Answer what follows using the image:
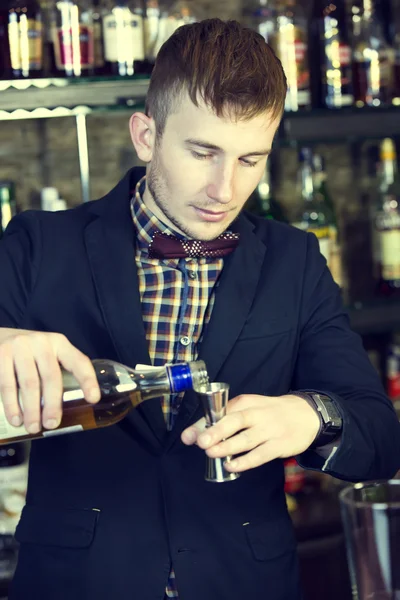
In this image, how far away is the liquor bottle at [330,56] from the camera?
2293 mm

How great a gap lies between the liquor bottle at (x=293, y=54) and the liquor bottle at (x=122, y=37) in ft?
1.18

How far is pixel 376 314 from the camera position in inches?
90.6

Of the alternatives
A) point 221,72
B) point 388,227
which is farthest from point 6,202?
point 388,227

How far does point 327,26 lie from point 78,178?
29.7 inches

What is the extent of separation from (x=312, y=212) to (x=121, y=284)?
107 cm

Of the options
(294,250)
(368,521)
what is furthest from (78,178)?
(368,521)

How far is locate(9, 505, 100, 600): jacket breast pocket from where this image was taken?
4.54ft

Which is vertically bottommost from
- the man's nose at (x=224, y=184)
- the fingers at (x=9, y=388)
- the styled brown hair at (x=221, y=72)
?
the fingers at (x=9, y=388)

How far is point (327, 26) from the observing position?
2.34m

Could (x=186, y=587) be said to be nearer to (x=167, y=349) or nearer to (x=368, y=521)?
(x=167, y=349)

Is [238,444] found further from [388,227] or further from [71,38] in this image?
[388,227]

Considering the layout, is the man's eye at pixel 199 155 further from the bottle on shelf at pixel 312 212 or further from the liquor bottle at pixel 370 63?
the liquor bottle at pixel 370 63

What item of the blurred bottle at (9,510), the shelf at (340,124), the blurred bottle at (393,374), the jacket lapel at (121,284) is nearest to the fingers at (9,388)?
the jacket lapel at (121,284)

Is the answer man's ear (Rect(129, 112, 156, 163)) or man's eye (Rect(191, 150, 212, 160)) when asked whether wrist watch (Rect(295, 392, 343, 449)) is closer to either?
man's eye (Rect(191, 150, 212, 160))
